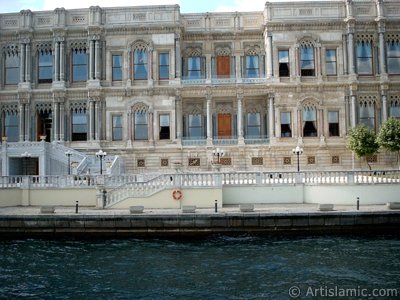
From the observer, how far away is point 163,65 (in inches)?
1330

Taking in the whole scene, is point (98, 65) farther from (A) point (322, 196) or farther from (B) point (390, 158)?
(B) point (390, 158)

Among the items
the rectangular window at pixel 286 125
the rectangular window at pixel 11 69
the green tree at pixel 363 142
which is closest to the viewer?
the green tree at pixel 363 142

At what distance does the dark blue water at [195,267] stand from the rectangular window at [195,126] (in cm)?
1809

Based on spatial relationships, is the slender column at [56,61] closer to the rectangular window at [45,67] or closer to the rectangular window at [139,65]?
the rectangular window at [45,67]

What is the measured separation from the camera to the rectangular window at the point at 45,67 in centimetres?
3444

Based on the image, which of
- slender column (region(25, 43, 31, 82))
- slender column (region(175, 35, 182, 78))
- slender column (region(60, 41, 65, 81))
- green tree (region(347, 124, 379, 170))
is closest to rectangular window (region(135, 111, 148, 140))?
slender column (region(175, 35, 182, 78))

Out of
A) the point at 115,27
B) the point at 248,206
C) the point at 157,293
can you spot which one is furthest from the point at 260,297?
the point at 115,27

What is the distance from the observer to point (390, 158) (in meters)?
32.4

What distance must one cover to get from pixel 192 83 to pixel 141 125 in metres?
5.04

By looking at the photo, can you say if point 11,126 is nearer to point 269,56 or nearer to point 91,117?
point 91,117

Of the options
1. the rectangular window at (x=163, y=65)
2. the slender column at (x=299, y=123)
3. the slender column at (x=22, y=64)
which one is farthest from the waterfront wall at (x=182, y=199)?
the slender column at (x=22, y=64)

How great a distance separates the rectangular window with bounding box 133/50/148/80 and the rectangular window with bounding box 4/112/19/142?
1004 centimetres

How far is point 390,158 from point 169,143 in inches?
643

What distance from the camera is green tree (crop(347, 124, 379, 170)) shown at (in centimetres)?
2998
